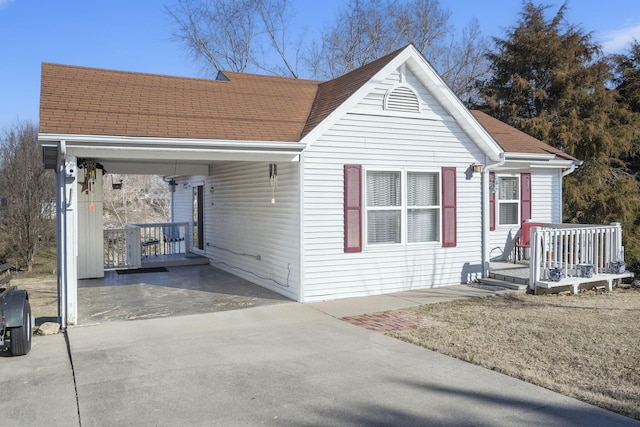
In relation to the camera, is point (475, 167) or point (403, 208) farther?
point (475, 167)

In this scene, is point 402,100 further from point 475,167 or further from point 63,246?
point 63,246

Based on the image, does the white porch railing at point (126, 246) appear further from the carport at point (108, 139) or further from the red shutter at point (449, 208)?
the red shutter at point (449, 208)

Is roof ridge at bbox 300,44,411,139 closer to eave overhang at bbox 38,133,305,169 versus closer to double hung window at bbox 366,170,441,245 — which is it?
eave overhang at bbox 38,133,305,169

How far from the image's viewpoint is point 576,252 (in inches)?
412

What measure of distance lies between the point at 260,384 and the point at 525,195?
1033 centimetres

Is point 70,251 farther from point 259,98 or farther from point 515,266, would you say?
point 515,266

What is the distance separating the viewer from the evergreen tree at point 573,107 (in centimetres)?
1869

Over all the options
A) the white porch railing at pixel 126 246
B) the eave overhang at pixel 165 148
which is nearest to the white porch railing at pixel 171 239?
the white porch railing at pixel 126 246

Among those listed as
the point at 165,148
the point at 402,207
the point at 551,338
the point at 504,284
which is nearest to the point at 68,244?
the point at 165,148

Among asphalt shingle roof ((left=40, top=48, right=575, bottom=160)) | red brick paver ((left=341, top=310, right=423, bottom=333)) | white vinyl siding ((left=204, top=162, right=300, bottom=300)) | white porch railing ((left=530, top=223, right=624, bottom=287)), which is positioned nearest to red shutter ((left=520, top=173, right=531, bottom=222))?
asphalt shingle roof ((left=40, top=48, right=575, bottom=160))

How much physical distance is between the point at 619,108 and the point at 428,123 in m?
14.4

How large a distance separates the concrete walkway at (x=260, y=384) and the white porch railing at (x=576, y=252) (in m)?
4.45

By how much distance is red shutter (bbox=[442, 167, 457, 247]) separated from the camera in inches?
411

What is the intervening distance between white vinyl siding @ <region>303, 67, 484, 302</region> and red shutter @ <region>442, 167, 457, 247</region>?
18 centimetres
